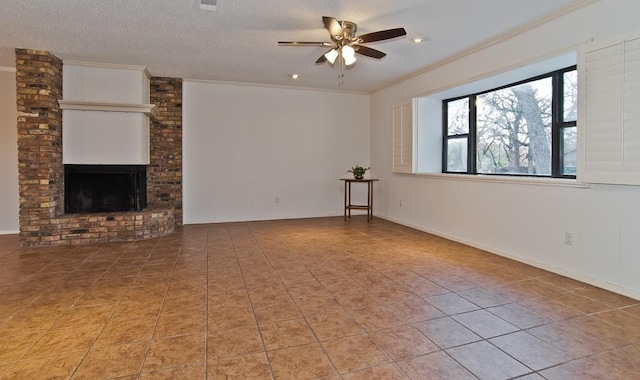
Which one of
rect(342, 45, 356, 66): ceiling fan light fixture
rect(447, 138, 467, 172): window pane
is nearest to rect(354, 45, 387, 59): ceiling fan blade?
rect(342, 45, 356, 66): ceiling fan light fixture

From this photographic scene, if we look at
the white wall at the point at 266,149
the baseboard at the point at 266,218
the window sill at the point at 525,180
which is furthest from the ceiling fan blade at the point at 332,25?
the baseboard at the point at 266,218

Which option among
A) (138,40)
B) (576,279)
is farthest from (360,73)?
(576,279)

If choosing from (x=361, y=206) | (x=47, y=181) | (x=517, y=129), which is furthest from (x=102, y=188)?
(x=517, y=129)

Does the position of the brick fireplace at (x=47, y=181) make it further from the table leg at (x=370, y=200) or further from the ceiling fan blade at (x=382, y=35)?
the ceiling fan blade at (x=382, y=35)

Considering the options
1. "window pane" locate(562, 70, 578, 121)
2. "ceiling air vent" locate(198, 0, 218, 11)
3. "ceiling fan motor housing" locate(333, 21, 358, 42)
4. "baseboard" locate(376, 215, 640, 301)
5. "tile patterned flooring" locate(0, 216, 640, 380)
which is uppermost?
"ceiling air vent" locate(198, 0, 218, 11)

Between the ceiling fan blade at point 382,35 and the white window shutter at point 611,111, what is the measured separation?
1.64 m

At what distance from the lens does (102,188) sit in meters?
5.28

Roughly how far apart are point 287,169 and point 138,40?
334 cm

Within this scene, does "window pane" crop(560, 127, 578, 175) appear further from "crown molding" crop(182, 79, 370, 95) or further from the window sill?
"crown molding" crop(182, 79, 370, 95)

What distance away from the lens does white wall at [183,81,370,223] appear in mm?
6316

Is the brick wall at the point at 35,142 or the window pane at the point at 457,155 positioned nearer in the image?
the brick wall at the point at 35,142

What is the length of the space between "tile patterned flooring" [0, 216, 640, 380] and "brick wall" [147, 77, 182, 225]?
1.90m

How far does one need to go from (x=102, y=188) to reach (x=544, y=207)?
18.7 feet

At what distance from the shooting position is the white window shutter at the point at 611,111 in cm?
283
